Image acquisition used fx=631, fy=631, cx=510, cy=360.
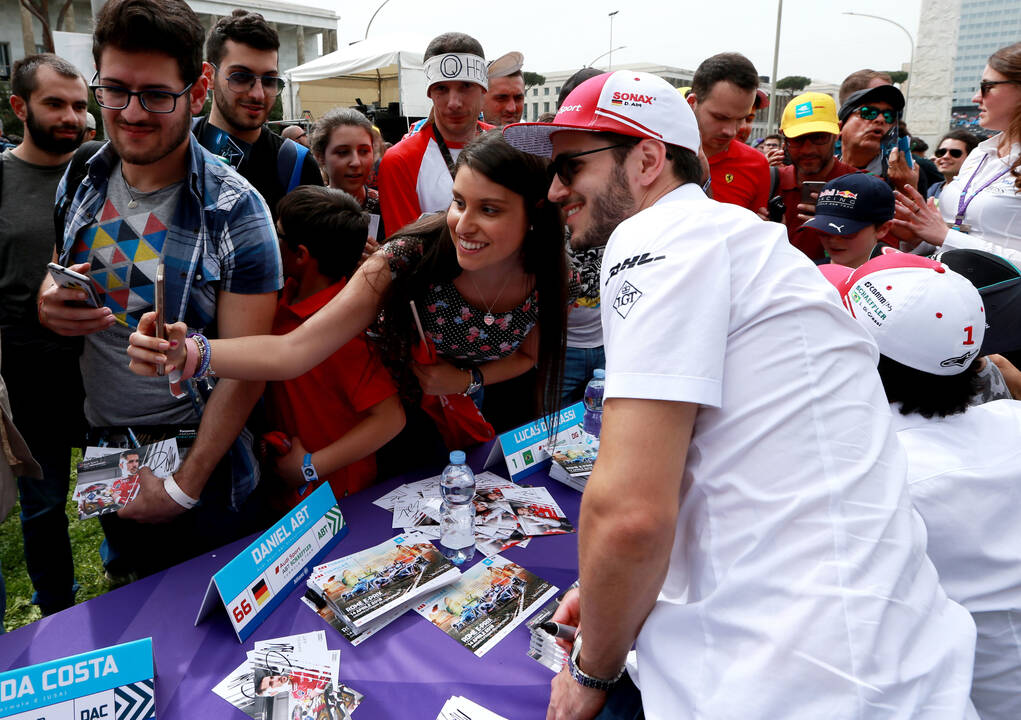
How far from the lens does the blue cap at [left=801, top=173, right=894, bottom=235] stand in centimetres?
267

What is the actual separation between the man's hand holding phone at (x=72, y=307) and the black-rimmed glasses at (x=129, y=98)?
16.6 inches

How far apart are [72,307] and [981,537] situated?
220 centimetres

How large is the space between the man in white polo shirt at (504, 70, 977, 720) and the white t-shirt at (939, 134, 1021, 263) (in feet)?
7.19

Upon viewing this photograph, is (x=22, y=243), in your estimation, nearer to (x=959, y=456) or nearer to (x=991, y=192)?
(x=959, y=456)

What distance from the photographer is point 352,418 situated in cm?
215

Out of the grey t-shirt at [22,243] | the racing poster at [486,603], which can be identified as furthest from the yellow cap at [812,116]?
the grey t-shirt at [22,243]

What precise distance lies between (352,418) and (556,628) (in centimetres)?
110

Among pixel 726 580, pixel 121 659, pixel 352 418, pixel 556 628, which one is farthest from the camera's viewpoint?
pixel 352 418

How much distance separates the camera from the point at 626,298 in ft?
3.29

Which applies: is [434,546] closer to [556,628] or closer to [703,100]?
[556,628]

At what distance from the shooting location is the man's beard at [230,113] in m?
2.66

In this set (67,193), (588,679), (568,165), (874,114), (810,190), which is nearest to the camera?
(588,679)

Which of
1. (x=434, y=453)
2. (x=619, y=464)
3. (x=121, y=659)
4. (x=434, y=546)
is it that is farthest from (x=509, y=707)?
(x=434, y=453)

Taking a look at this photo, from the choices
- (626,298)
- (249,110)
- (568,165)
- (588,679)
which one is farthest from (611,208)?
(249,110)
